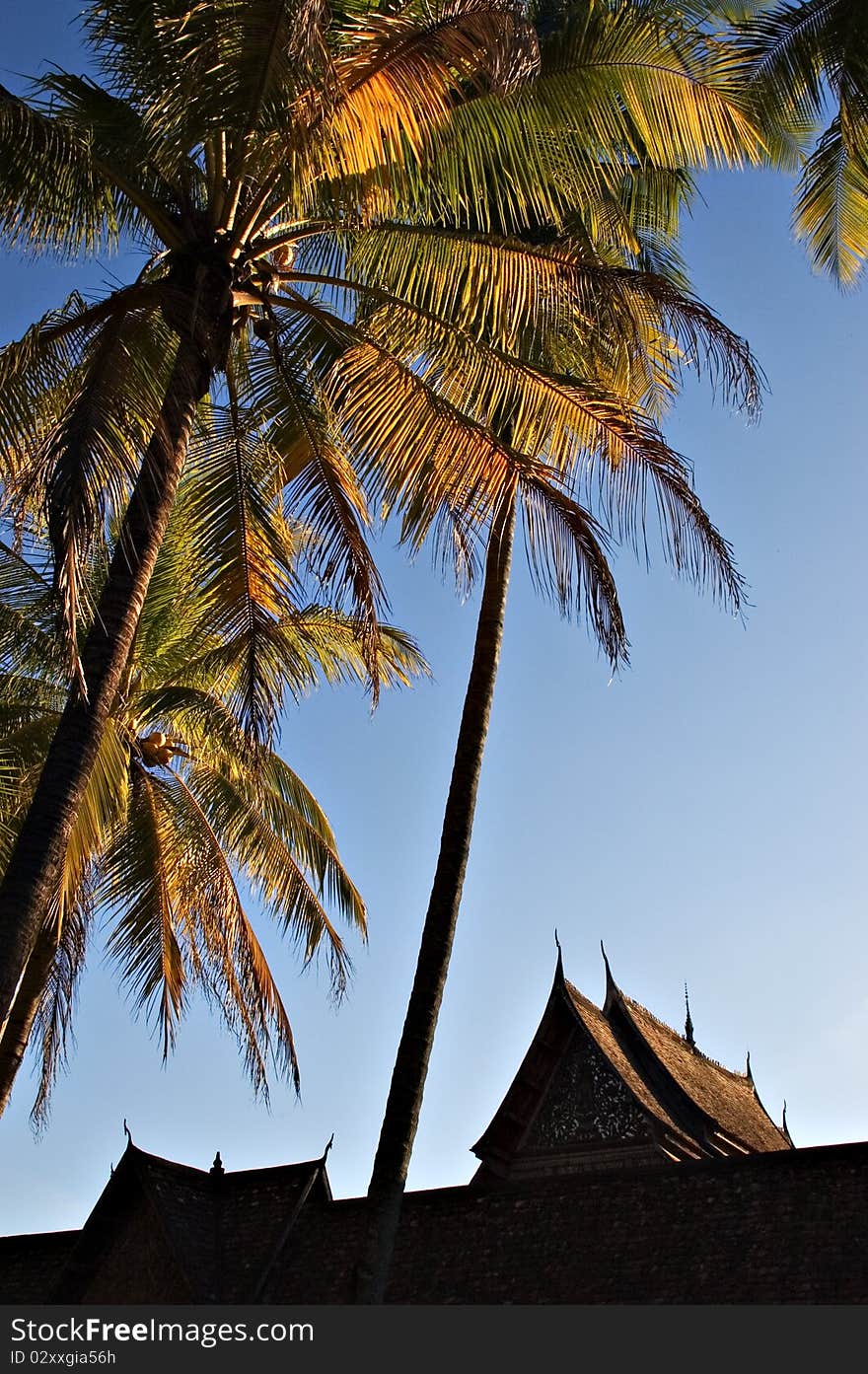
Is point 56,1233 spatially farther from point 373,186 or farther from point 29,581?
point 373,186

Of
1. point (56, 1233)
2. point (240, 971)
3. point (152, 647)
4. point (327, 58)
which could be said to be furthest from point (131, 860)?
point (327, 58)

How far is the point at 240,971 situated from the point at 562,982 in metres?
7.57

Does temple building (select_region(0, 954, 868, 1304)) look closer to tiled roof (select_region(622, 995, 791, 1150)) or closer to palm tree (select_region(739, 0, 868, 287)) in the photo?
tiled roof (select_region(622, 995, 791, 1150))

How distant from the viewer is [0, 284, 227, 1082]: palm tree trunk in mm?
6801

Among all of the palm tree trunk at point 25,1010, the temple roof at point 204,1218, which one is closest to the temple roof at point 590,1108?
the temple roof at point 204,1218

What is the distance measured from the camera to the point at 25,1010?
506 inches

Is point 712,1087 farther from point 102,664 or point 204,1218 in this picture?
point 102,664

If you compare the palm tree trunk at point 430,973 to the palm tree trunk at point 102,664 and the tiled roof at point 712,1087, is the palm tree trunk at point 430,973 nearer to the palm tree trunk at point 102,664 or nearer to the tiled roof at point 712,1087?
the palm tree trunk at point 102,664

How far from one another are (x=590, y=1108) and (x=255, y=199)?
1416cm

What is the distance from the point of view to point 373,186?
29.7ft

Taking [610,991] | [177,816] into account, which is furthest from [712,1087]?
[177,816]

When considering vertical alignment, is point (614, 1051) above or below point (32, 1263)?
above

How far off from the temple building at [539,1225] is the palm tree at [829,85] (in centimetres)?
840

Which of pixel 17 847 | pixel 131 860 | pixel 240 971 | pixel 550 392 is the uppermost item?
pixel 550 392
